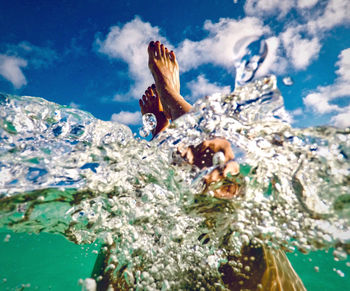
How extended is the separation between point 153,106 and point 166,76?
109 cm

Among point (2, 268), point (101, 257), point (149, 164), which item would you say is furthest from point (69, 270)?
point (149, 164)

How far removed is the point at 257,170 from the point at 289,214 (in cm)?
114

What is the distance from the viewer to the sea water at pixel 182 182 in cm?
289

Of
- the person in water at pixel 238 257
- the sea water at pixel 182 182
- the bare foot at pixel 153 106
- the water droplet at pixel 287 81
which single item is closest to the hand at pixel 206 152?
the person in water at pixel 238 257

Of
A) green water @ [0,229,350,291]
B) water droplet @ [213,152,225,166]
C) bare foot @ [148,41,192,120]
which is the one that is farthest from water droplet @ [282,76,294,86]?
green water @ [0,229,350,291]

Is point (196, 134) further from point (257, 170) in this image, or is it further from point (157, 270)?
point (157, 270)

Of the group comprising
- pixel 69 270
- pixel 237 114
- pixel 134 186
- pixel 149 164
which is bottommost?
pixel 69 270

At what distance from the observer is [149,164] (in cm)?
352

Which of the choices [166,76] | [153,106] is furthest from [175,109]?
[153,106]

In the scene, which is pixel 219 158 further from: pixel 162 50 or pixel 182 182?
pixel 162 50

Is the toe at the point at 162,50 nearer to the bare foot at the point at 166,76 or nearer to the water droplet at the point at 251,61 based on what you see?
the bare foot at the point at 166,76

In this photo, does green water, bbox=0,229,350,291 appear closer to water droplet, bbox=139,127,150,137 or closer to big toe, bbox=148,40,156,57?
water droplet, bbox=139,127,150,137

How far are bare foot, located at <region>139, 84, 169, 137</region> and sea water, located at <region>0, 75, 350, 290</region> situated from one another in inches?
86.0

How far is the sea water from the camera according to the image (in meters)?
2.89
